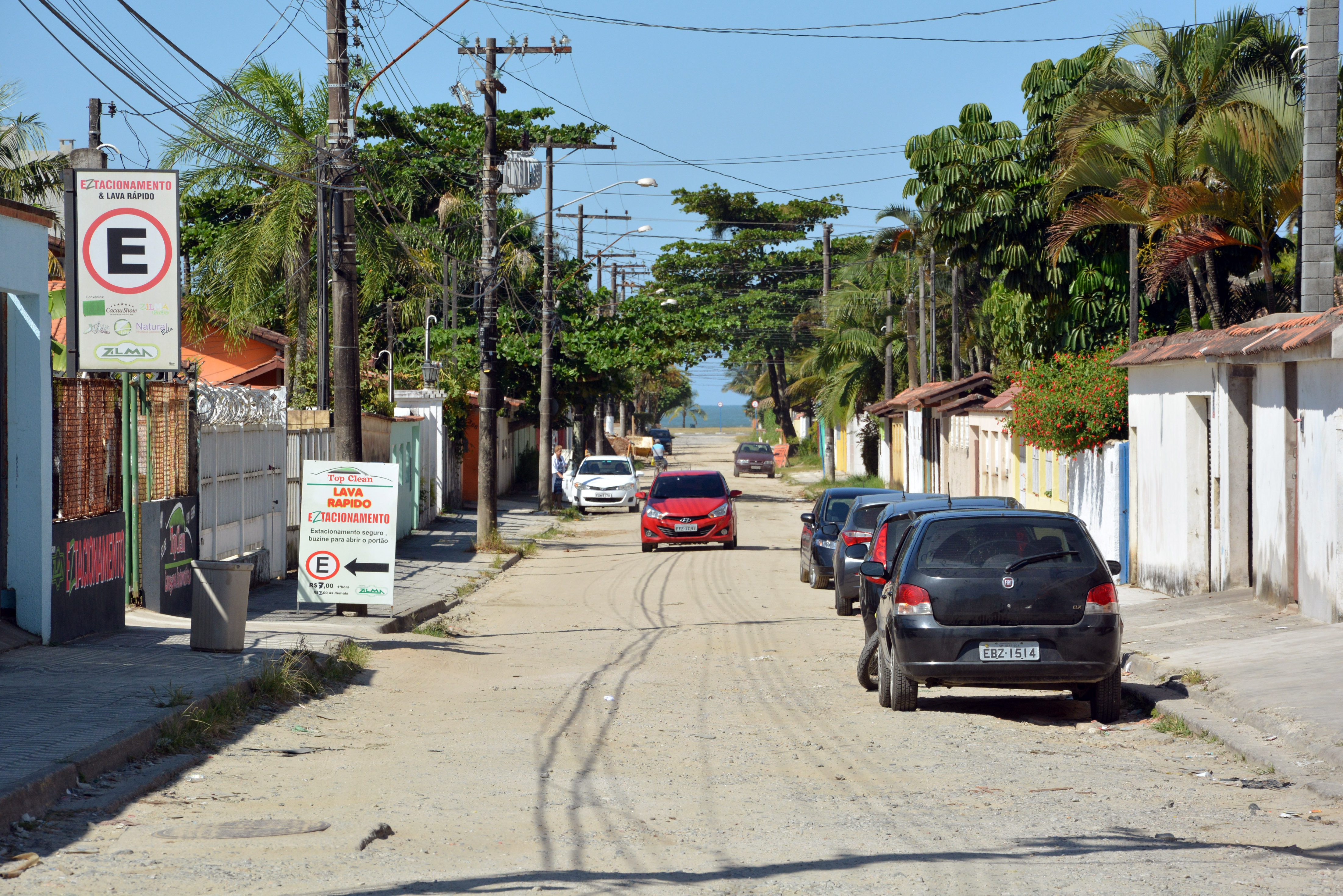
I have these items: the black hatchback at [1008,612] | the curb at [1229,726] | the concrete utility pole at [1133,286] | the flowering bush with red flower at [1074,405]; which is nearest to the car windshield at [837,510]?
the flowering bush with red flower at [1074,405]

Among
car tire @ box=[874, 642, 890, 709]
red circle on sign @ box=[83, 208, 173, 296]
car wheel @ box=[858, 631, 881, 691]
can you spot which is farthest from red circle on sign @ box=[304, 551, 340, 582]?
car tire @ box=[874, 642, 890, 709]

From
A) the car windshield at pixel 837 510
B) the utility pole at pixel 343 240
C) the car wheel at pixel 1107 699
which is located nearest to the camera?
the car wheel at pixel 1107 699

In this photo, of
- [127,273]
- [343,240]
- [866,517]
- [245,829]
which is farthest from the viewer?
[866,517]

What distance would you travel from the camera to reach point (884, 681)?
10453 millimetres

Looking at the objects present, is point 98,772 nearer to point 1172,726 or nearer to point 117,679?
point 117,679

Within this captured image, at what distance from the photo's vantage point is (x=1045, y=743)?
9.08 metres

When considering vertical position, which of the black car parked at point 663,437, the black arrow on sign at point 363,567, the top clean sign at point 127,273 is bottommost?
the black arrow on sign at point 363,567

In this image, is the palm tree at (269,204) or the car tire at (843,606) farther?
the palm tree at (269,204)

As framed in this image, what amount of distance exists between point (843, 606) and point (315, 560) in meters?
6.57

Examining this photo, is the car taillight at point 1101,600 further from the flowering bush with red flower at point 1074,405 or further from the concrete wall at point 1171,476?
the flowering bush with red flower at point 1074,405

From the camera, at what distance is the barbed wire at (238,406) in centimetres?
1633

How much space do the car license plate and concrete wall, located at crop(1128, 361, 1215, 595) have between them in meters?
7.73

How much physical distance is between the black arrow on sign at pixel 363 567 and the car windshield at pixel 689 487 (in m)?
13.4

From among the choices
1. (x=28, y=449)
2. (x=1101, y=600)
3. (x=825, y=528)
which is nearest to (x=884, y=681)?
(x=1101, y=600)
